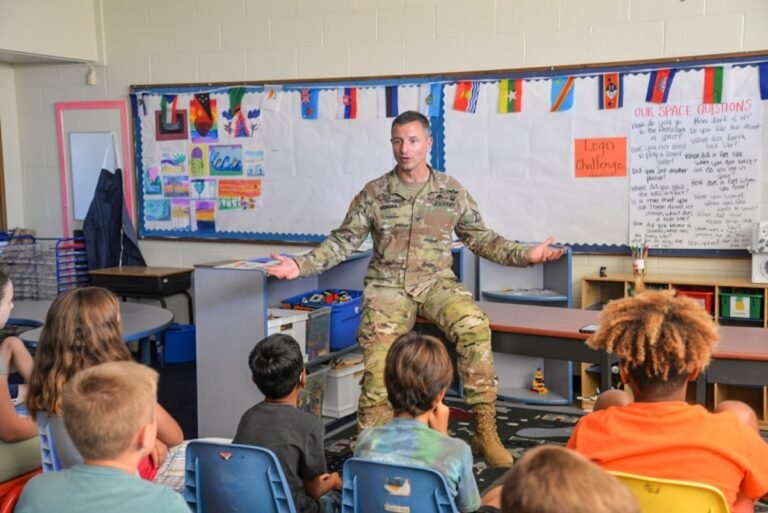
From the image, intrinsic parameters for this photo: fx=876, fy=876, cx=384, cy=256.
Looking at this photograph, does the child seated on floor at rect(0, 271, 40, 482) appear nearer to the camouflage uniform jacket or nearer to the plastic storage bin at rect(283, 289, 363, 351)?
the camouflage uniform jacket

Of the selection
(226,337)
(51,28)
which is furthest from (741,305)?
(51,28)

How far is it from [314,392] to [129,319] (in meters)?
1.09

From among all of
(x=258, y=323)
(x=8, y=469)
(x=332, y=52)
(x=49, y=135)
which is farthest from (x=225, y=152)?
(x=8, y=469)

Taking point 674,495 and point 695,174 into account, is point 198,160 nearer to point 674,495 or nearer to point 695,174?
point 695,174

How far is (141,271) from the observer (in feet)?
21.9

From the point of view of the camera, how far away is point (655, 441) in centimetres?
188

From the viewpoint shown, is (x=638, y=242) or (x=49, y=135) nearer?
(x=638, y=242)

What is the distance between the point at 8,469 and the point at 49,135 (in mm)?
5302

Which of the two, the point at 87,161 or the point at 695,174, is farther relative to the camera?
the point at 87,161

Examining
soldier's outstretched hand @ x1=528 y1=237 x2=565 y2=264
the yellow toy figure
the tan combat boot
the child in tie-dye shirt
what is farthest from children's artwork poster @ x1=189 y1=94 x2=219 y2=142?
the child in tie-dye shirt

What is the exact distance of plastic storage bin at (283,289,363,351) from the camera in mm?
4840

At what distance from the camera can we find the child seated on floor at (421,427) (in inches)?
87.1

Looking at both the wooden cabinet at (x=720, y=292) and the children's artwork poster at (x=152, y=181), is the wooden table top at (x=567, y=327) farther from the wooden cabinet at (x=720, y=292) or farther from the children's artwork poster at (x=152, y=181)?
the children's artwork poster at (x=152, y=181)

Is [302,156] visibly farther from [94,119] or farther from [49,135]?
[49,135]
